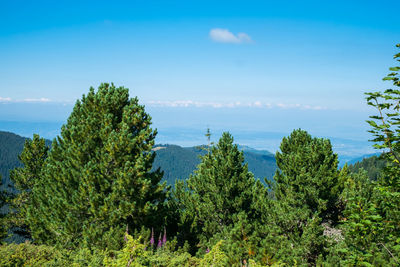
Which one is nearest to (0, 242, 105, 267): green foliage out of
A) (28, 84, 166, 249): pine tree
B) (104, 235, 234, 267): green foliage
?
(104, 235, 234, 267): green foliage

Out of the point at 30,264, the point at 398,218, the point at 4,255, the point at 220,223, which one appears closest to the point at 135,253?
the point at 30,264

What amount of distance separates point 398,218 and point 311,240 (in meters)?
7.76

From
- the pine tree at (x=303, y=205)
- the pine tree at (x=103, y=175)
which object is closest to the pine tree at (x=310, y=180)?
the pine tree at (x=303, y=205)

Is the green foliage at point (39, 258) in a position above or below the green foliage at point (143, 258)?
below

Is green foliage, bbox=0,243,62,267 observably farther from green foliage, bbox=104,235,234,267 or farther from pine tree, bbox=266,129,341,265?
pine tree, bbox=266,129,341,265

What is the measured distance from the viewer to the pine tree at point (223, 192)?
15.0 meters

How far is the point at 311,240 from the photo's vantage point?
12164 millimetres

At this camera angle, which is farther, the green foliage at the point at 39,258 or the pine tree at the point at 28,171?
the pine tree at the point at 28,171

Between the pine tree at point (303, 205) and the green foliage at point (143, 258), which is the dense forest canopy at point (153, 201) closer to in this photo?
the pine tree at point (303, 205)

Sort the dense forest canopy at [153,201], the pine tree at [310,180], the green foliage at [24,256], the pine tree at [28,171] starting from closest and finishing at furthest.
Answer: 1. the green foliage at [24,256]
2. the dense forest canopy at [153,201]
3. the pine tree at [310,180]
4. the pine tree at [28,171]

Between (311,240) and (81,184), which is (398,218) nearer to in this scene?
(311,240)

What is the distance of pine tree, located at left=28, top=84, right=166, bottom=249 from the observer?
12.0 meters

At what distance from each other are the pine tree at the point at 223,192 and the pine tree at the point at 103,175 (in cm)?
280

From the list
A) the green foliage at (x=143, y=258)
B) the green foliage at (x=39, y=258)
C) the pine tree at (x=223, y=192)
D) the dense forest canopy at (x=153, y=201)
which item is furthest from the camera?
the pine tree at (x=223, y=192)
